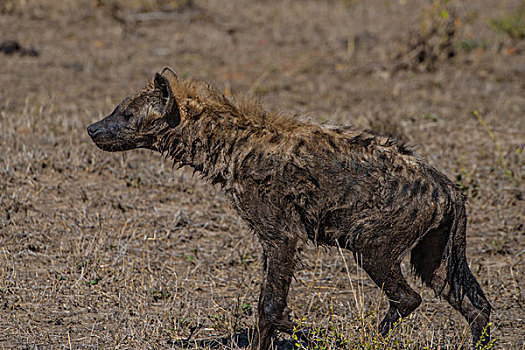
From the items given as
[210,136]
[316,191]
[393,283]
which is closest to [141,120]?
[210,136]

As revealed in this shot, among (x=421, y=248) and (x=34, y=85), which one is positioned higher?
(x=421, y=248)

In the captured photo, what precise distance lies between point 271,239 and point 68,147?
364cm

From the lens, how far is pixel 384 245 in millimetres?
4582

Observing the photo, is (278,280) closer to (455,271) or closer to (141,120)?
(455,271)

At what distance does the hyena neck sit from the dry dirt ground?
102cm

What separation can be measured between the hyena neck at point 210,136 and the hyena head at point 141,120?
76mm

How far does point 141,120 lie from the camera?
192 inches

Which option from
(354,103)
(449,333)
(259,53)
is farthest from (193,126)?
(259,53)

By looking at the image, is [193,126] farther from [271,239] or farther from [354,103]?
[354,103]

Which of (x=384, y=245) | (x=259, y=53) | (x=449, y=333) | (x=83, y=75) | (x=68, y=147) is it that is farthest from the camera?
(x=259, y=53)

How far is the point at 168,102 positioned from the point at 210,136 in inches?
13.4

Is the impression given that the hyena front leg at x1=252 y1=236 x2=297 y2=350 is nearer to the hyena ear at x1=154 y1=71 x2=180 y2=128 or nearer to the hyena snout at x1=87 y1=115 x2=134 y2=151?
the hyena ear at x1=154 y1=71 x2=180 y2=128

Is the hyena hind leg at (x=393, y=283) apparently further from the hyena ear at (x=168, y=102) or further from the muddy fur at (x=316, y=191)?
the hyena ear at (x=168, y=102)

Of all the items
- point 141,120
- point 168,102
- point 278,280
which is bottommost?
point 278,280
